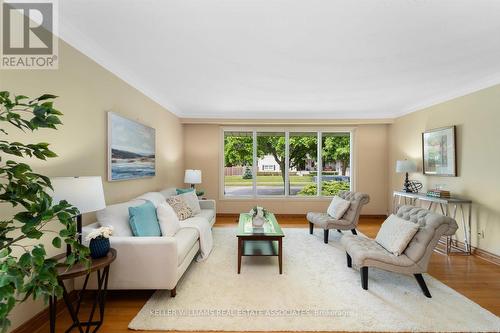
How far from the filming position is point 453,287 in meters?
2.80

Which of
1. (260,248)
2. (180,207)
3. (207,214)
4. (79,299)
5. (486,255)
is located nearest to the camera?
(79,299)

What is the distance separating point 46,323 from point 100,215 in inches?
39.3

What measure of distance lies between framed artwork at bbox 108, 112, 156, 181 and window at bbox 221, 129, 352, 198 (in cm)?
254

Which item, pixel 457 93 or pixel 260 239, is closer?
pixel 260 239

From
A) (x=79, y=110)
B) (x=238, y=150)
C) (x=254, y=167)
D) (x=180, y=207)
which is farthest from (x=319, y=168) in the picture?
(x=79, y=110)

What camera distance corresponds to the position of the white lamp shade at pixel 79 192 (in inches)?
72.3

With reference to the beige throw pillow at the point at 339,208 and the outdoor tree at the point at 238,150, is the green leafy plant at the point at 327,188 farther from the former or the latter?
the beige throw pillow at the point at 339,208

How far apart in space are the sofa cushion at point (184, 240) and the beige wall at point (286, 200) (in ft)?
9.84

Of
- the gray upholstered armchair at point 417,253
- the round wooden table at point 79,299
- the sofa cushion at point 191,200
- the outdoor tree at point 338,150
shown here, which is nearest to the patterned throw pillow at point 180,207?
the sofa cushion at point 191,200

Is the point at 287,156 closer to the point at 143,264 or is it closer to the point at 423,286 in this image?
the point at 423,286

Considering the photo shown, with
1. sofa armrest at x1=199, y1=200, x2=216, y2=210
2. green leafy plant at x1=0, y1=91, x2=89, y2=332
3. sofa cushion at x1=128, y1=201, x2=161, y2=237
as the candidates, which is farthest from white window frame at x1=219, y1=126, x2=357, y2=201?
green leafy plant at x1=0, y1=91, x2=89, y2=332

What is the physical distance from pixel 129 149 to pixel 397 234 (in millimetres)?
3673

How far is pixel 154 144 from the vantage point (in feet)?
14.5

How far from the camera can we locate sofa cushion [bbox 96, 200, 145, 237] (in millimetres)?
2613
